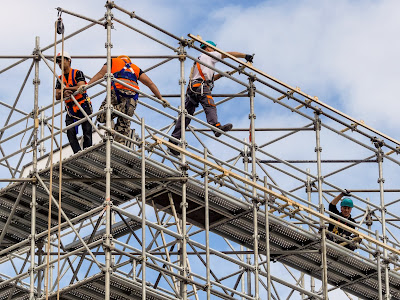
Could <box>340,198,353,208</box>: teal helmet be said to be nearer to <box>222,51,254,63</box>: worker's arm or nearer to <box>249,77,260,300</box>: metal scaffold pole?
<box>249,77,260,300</box>: metal scaffold pole

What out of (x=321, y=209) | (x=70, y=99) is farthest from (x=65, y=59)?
(x=321, y=209)

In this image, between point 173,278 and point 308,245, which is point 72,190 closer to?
point 173,278

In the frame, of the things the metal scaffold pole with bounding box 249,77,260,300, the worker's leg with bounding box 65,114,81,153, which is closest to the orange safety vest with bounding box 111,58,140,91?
the worker's leg with bounding box 65,114,81,153

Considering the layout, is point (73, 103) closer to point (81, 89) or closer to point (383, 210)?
point (81, 89)

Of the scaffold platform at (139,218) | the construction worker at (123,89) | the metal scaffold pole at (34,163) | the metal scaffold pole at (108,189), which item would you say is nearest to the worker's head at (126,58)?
the construction worker at (123,89)

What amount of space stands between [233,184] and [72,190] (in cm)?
371

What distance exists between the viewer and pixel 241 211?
35.7 m

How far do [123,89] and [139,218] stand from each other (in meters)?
3.15

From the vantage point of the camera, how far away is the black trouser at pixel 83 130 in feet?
110

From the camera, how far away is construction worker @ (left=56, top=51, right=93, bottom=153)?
33656 mm

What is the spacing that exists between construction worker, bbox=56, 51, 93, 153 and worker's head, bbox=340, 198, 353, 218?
824cm

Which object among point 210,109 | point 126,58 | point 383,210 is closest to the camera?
point 126,58

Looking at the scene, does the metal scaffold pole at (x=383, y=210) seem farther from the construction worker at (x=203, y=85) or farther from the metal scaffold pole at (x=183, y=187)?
the metal scaffold pole at (x=183, y=187)

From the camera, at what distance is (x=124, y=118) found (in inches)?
→ 1325
